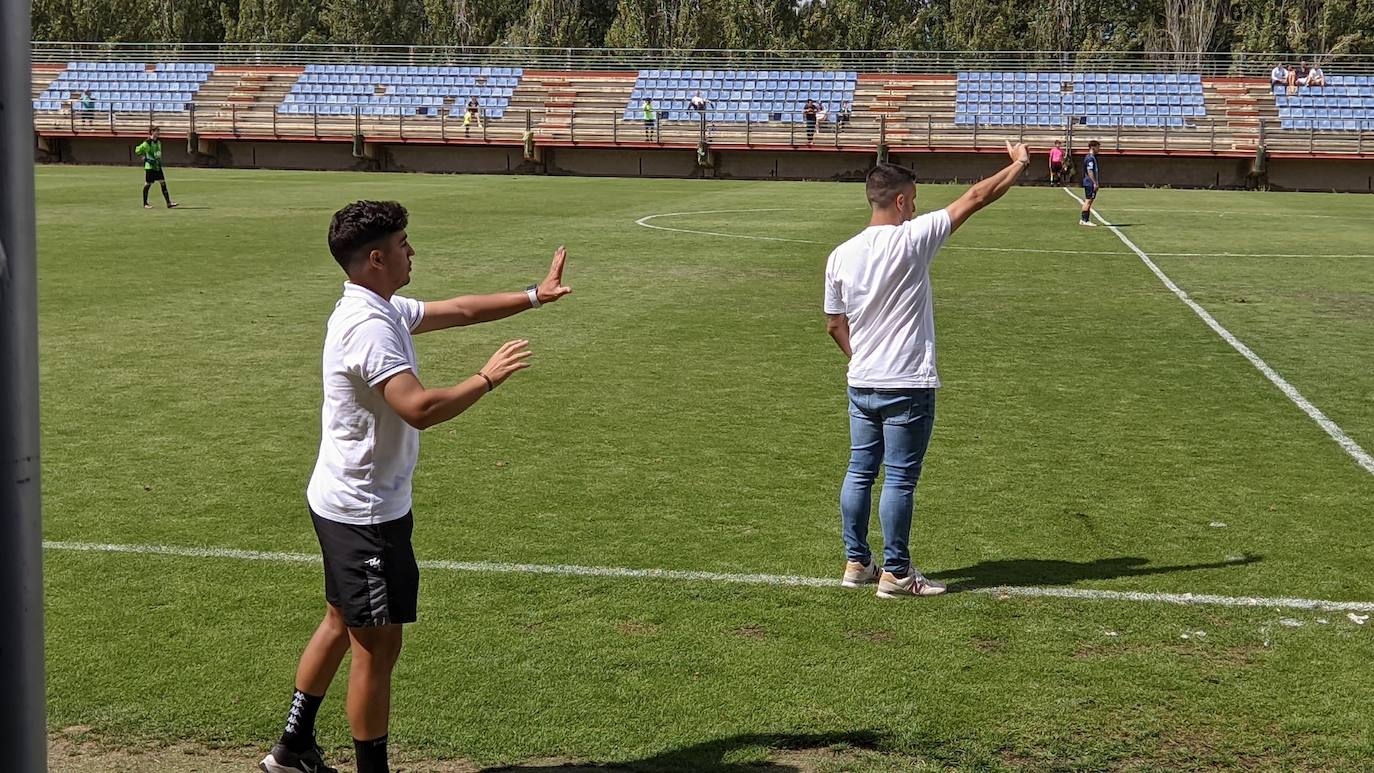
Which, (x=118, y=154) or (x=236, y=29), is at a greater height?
(x=236, y=29)

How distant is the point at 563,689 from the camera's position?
18.9 ft

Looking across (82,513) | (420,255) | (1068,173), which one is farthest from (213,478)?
(1068,173)

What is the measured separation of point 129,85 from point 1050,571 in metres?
61.1

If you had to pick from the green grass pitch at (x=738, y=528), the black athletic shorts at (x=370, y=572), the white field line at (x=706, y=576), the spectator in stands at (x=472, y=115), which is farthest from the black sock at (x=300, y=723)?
the spectator in stands at (x=472, y=115)

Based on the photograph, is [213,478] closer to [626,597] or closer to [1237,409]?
[626,597]

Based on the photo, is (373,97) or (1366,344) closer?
(1366,344)

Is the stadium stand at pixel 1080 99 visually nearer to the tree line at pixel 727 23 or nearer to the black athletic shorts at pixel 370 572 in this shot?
the tree line at pixel 727 23

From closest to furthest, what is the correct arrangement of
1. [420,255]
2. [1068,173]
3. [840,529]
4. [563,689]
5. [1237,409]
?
[563,689]
[840,529]
[1237,409]
[420,255]
[1068,173]

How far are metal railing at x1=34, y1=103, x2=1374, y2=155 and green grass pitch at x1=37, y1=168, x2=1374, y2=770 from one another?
30.6 metres

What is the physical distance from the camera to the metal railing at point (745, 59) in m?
60.0

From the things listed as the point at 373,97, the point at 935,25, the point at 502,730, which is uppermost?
the point at 935,25

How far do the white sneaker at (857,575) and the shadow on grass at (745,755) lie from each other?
1.73 metres

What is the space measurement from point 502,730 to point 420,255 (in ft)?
56.9

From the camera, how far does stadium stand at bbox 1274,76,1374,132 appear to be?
167ft
